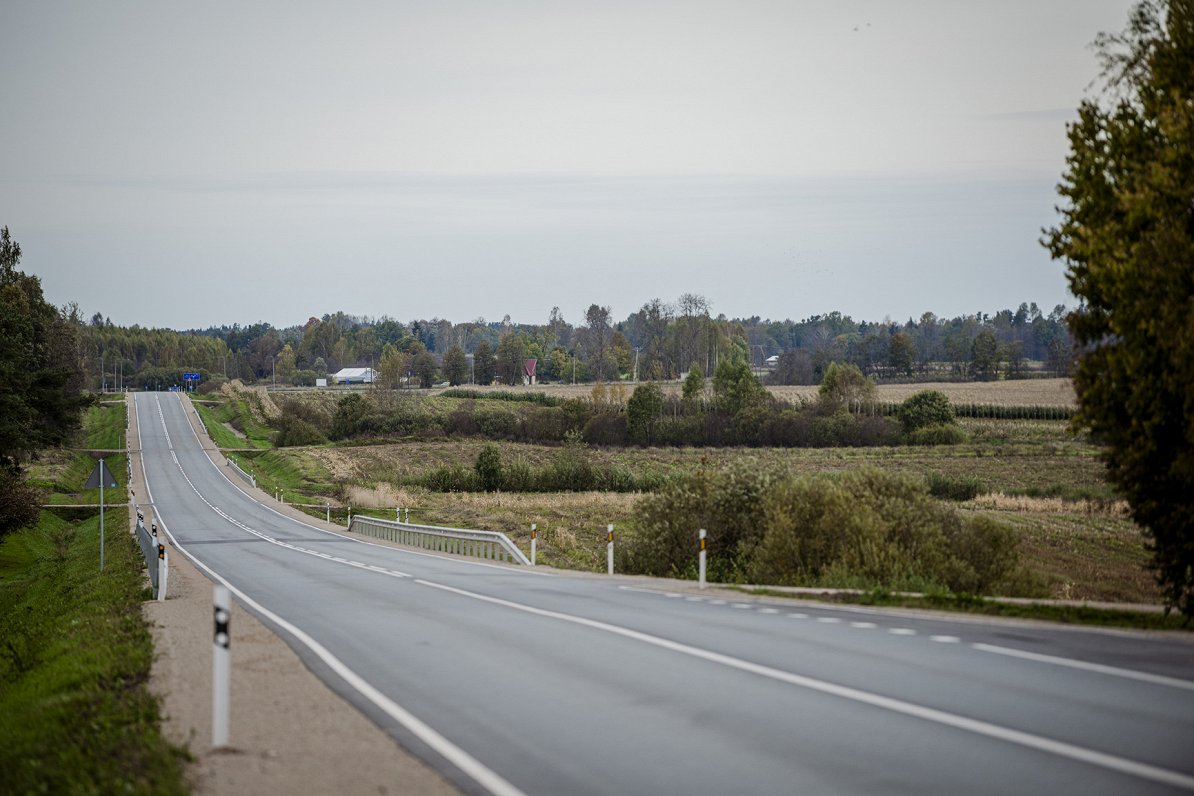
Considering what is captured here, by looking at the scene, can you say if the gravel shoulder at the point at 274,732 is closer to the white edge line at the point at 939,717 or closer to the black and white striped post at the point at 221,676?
the black and white striped post at the point at 221,676

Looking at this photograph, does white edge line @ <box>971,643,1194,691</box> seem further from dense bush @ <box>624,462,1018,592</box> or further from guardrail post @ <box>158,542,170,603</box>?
guardrail post @ <box>158,542,170,603</box>

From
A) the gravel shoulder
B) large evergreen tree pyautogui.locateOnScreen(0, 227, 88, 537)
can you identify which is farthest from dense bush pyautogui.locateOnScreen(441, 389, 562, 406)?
the gravel shoulder

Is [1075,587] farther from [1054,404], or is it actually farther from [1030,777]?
[1054,404]

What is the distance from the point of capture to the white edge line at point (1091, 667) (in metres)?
10.1

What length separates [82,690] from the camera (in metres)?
11.3

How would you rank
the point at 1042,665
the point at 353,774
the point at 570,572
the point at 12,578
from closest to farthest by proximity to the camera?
the point at 353,774 < the point at 1042,665 < the point at 570,572 < the point at 12,578

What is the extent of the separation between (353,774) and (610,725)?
7.14 ft

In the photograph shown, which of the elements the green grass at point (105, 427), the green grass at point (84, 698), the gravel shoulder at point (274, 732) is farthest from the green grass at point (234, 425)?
the gravel shoulder at point (274, 732)

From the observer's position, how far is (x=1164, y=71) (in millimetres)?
13953

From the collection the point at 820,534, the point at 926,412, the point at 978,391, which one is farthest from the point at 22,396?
the point at 978,391

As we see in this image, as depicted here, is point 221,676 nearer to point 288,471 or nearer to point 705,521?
point 705,521

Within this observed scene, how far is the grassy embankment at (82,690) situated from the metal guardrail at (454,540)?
8.52m

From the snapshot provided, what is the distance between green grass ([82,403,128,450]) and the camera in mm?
93594

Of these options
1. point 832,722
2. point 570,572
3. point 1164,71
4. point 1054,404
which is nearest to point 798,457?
point 1054,404
